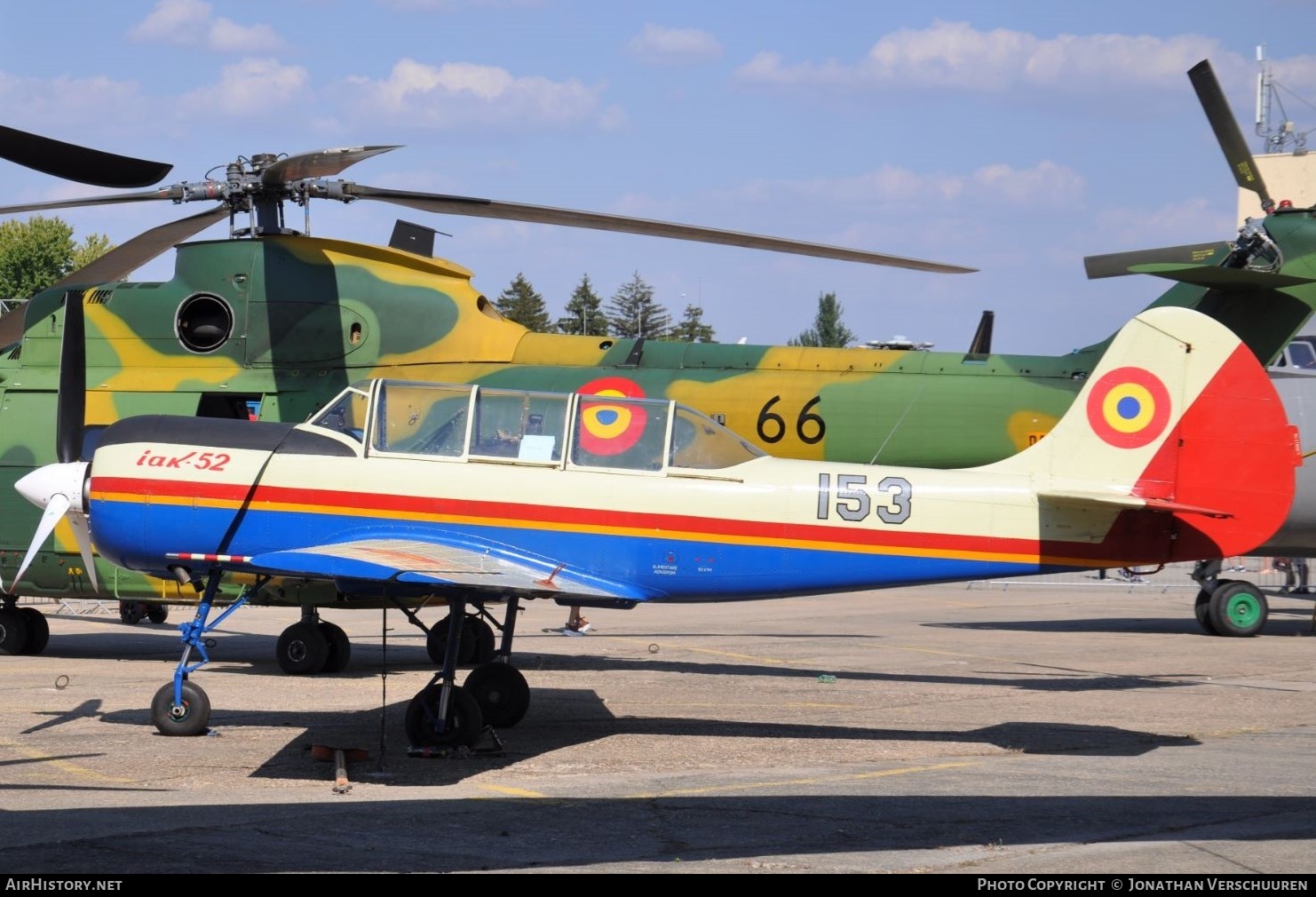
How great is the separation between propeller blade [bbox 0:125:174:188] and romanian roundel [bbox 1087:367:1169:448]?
9120mm

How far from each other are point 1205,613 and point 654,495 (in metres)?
13.1

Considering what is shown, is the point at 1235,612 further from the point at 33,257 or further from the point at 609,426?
the point at 33,257

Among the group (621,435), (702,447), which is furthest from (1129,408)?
(621,435)

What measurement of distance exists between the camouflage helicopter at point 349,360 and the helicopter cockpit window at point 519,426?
3.43 m

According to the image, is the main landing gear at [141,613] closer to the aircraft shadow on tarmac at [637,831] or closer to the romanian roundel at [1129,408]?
the aircraft shadow on tarmac at [637,831]

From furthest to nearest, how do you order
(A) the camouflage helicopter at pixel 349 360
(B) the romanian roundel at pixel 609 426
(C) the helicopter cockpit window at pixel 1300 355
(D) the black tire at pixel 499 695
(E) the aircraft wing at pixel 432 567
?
(C) the helicopter cockpit window at pixel 1300 355 → (A) the camouflage helicopter at pixel 349 360 → (D) the black tire at pixel 499 695 → (B) the romanian roundel at pixel 609 426 → (E) the aircraft wing at pixel 432 567

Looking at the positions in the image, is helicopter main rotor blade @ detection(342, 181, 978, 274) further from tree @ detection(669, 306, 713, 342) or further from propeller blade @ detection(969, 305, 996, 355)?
tree @ detection(669, 306, 713, 342)

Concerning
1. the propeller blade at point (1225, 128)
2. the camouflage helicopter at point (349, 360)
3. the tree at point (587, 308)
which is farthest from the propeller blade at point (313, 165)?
the tree at point (587, 308)

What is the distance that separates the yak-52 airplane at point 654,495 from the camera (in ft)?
34.8

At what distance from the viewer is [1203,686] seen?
14664 mm

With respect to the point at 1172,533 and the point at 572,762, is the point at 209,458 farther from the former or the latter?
the point at 1172,533

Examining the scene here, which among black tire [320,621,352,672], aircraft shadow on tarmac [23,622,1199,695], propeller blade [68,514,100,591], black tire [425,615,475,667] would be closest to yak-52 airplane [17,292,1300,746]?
propeller blade [68,514,100,591]
